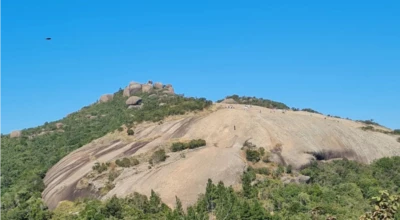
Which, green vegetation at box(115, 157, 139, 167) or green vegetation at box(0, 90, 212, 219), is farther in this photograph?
green vegetation at box(0, 90, 212, 219)

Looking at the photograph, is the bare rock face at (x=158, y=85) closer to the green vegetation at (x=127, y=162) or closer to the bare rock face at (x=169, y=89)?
the bare rock face at (x=169, y=89)

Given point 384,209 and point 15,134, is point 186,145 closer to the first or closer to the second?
point 384,209

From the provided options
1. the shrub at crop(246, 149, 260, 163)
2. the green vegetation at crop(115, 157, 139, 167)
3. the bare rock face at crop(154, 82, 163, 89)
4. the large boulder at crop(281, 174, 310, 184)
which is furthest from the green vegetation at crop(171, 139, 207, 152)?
the bare rock face at crop(154, 82, 163, 89)

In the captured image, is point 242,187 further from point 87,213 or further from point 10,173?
point 10,173

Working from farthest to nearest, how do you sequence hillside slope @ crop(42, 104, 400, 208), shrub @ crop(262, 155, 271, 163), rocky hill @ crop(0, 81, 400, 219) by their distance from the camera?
shrub @ crop(262, 155, 271, 163)
hillside slope @ crop(42, 104, 400, 208)
rocky hill @ crop(0, 81, 400, 219)

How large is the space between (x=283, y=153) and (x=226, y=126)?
896 cm

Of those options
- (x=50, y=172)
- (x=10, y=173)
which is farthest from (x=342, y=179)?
(x=10, y=173)

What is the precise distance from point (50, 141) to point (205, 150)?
175ft

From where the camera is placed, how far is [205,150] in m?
54.0

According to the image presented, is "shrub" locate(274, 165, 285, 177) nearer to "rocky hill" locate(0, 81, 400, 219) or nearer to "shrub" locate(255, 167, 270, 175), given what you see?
"rocky hill" locate(0, 81, 400, 219)

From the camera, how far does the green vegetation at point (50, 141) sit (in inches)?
2388

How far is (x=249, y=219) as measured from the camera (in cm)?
4059

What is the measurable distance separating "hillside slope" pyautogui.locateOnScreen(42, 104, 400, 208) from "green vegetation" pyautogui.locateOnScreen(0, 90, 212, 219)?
268cm

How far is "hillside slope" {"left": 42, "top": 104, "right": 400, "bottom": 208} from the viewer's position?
161 feet
